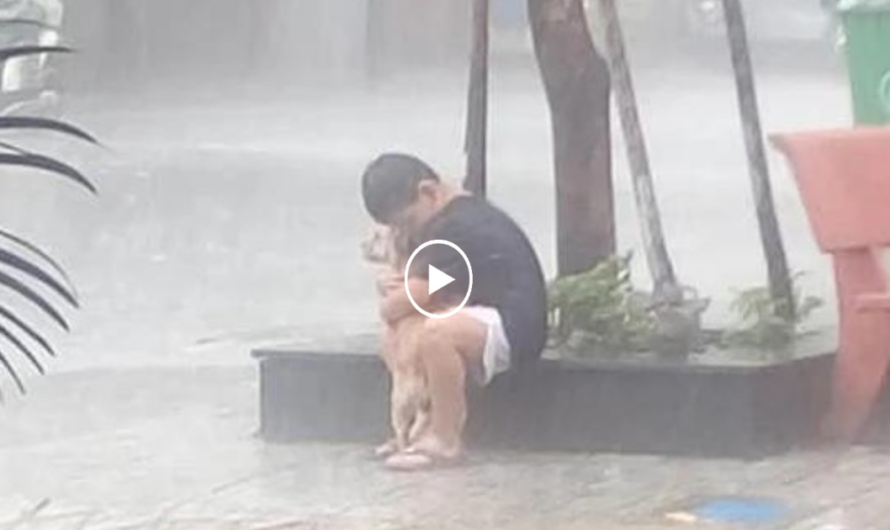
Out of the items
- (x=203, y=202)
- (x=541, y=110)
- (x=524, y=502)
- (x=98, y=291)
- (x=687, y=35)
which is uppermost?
(x=687, y=35)

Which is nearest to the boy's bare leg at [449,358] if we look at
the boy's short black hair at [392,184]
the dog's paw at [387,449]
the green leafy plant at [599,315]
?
the dog's paw at [387,449]

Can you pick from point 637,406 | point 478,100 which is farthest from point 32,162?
point 478,100

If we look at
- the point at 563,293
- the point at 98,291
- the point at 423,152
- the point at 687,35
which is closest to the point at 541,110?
the point at 423,152

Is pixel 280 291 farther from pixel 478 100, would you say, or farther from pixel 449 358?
pixel 449 358

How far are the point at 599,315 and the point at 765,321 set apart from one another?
1.87 ft

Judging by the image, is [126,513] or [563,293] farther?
[563,293]

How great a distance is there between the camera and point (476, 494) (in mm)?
7180

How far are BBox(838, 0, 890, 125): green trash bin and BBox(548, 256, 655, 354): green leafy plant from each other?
518 cm

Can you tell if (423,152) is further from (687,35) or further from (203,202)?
(687,35)

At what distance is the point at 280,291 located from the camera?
493 inches

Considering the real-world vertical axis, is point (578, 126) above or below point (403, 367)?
above

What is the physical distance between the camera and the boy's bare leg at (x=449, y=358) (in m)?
7.31

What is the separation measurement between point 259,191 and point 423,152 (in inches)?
96.9

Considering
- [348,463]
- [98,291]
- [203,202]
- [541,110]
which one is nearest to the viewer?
[348,463]
